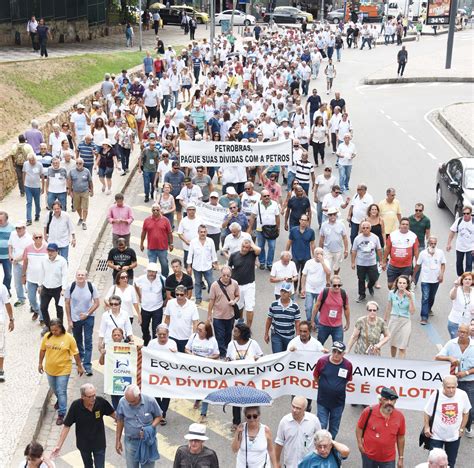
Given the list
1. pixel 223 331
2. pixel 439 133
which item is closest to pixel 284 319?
pixel 223 331

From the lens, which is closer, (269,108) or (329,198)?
(329,198)

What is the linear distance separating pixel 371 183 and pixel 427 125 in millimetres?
10907

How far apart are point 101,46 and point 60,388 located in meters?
38.5

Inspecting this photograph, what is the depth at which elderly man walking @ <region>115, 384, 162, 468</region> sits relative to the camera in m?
9.40

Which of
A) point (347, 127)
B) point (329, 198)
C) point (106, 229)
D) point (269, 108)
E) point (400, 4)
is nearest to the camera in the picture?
point (329, 198)

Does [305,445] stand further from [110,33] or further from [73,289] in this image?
[110,33]

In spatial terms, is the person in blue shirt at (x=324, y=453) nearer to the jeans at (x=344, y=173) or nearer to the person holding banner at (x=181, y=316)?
the person holding banner at (x=181, y=316)

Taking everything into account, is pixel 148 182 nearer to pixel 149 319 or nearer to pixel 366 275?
pixel 366 275

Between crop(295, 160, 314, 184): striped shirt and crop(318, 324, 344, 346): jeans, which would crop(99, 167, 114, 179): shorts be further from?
crop(318, 324, 344, 346): jeans

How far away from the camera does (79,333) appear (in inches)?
487

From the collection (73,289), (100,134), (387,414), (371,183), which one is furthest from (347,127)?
(387,414)

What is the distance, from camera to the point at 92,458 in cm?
975

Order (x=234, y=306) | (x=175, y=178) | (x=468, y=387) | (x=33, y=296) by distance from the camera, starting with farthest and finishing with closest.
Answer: (x=175, y=178), (x=33, y=296), (x=234, y=306), (x=468, y=387)

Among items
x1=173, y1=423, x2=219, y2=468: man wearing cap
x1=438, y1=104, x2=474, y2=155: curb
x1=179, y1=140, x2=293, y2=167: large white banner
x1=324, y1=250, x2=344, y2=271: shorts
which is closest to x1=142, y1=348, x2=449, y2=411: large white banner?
x1=173, y1=423, x2=219, y2=468: man wearing cap
